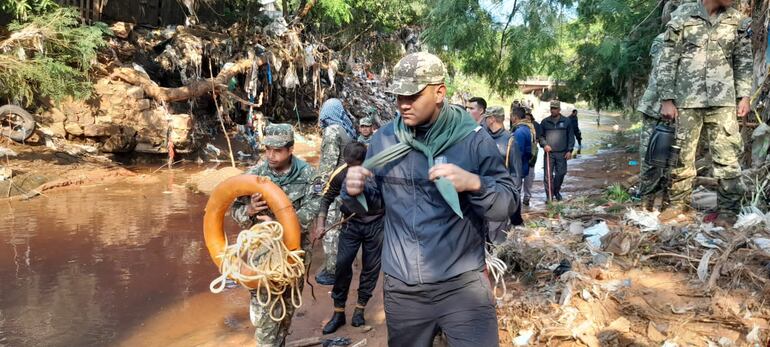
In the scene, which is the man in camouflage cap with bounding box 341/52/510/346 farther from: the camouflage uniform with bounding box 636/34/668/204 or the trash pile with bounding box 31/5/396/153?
the trash pile with bounding box 31/5/396/153

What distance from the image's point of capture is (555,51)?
11.0 metres

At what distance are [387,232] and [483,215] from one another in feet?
1.64

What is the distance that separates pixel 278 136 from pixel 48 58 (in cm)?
1092

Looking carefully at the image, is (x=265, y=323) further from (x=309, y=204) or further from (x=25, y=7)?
(x=25, y=7)

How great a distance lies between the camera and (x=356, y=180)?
2.38 metres

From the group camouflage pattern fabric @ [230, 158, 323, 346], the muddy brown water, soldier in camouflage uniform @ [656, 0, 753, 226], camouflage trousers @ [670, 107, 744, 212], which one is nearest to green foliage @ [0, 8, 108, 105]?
the muddy brown water

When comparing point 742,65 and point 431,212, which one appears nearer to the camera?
point 431,212

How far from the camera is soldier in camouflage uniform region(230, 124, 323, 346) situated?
143 inches

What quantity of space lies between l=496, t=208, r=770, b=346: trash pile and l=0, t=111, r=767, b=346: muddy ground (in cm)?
1

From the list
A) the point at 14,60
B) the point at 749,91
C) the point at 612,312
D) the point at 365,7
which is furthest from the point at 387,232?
the point at 365,7

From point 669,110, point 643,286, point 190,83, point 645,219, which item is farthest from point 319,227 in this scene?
point 190,83

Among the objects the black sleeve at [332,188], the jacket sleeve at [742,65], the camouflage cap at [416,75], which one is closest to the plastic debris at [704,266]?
the jacket sleeve at [742,65]

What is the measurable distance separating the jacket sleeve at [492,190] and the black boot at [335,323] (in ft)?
8.33

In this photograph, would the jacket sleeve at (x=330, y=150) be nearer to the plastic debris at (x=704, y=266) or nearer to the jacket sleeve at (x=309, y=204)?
the jacket sleeve at (x=309, y=204)
